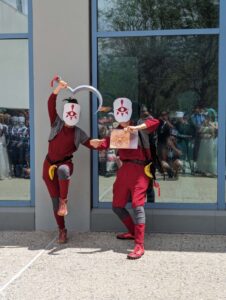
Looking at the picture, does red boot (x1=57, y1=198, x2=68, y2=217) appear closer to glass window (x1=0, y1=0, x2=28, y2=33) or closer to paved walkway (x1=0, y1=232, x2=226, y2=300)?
paved walkway (x1=0, y1=232, x2=226, y2=300)

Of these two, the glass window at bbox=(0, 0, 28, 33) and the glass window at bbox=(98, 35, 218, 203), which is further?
the glass window at bbox=(0, 0, 28, 33)

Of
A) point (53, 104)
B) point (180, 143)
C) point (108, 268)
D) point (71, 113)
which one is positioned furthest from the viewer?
point (180, 143)

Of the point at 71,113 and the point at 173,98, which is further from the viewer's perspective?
the point at 173,98

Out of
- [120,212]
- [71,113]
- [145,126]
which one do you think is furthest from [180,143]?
[71,113]

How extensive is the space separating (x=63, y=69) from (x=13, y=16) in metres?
1.04

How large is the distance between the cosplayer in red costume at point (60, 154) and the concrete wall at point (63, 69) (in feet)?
1.52

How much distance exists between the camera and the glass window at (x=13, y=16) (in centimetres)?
658

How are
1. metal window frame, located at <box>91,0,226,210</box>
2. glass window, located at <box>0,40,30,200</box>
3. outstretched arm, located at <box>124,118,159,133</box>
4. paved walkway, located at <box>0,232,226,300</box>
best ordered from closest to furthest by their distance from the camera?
paved walkway, located at <box>0,232,226,300</box> → outstretched arm, located at <box>124,118,159,133</box> → metal window frame, located at <box>91,0,226,210</box> → glass window, located at <box>0,40,30,200</box>

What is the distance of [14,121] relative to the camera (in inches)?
267

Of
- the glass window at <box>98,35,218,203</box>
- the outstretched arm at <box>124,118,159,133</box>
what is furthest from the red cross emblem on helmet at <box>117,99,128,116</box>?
the glass window at <box>98,35,218,203</box>

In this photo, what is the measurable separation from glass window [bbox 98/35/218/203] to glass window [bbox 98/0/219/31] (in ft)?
0.54

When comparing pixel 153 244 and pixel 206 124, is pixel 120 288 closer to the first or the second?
pixel 153 244

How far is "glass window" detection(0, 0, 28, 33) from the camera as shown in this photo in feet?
21.6

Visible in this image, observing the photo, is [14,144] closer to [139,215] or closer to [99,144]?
[99,144]
